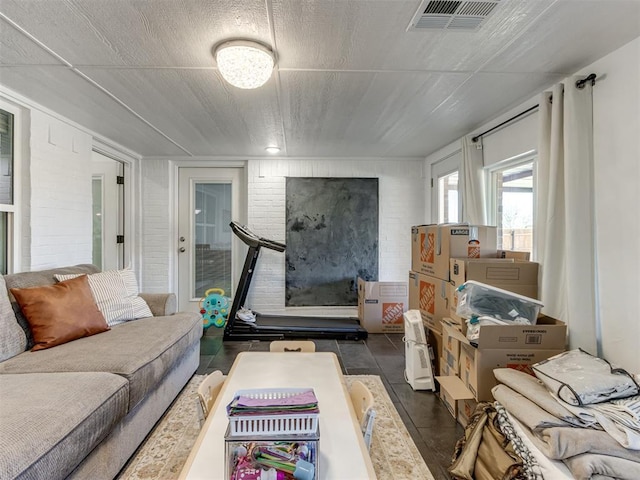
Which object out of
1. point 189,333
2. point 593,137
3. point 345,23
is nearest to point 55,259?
point 189,333

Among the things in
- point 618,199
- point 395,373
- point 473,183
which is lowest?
point 395,373

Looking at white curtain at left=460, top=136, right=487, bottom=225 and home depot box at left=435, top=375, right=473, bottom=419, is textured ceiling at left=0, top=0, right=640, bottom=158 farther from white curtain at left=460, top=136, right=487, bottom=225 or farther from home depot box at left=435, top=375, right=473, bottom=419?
home depot box at left=435, top=375, right=473, bottom=419

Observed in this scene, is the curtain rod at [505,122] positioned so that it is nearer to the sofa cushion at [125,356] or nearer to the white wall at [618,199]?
the white wall at [618,199]

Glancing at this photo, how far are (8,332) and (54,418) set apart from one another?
931 millimetres

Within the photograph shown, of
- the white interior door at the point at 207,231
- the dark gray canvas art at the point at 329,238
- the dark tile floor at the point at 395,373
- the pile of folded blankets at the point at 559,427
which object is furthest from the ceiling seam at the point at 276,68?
the dark tile floor at the point at 395,373

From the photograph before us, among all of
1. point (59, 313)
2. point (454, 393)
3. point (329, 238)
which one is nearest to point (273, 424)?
point (454, 393)

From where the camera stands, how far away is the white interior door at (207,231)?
4355mm

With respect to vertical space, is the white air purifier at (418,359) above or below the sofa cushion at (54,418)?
below

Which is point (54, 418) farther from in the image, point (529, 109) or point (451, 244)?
point (529, 109)

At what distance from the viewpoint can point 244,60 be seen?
5.54 ft

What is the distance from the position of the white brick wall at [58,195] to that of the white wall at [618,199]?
3856 mm

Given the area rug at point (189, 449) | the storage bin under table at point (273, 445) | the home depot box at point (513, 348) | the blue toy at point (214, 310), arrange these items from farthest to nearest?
the blue toy at point (214, 310) < the home depot box at point (513, 348) < the area rug at point (189, 449) < the storage bin under table at point (273, 445)

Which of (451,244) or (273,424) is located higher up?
(451,244)

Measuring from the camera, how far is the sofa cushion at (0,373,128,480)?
1.04 meters
